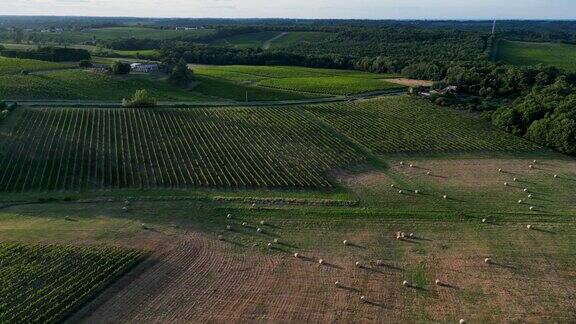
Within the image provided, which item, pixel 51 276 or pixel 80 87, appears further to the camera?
pixel 80 87

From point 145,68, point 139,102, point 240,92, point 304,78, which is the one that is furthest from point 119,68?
point 304,78

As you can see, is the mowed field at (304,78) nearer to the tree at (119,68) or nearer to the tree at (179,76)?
the tree at (179,76)

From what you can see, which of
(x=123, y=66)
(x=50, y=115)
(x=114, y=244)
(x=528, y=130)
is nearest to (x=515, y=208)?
(x=528, y=130)

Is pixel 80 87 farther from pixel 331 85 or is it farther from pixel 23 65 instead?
pixel 331 85

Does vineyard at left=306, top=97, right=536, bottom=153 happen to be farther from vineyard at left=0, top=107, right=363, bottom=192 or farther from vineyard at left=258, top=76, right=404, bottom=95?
vineyard at left=258, top=76, right=404, bottom=95

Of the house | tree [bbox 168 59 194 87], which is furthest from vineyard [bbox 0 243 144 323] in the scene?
the house

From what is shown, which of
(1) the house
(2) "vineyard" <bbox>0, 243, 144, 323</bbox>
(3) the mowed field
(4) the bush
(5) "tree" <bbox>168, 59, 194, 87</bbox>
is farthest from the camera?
(1) the house

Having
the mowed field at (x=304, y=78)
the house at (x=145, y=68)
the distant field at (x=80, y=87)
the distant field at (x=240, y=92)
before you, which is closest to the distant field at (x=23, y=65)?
the distant field at (x=80, y=87)
